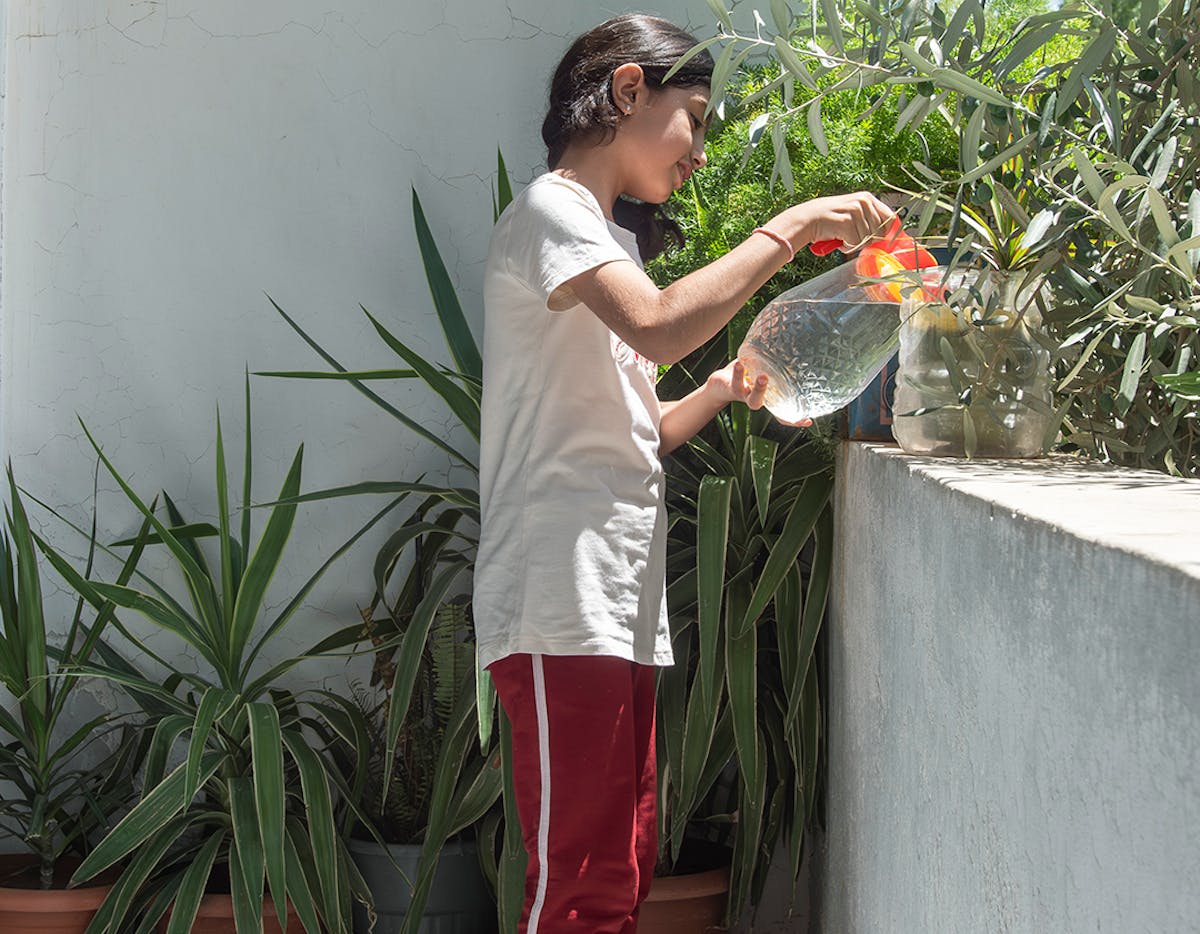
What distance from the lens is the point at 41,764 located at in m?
2.18

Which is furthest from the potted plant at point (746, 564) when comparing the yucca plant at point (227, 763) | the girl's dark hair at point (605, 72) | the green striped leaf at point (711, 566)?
the yucca plant at point (227, 763)

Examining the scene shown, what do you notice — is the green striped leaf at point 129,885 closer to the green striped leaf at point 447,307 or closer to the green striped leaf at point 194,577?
the green striped leaf at point 194,577

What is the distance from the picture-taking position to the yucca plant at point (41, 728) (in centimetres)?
217

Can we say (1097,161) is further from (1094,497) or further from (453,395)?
(453,395)

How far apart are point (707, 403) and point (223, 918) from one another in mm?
1249

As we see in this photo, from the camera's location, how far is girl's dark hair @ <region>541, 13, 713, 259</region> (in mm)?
1548

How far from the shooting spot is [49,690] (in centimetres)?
228

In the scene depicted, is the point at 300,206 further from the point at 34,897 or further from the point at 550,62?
the point at 34,897

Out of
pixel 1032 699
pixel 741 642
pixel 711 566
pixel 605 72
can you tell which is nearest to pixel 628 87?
pixel 605 72

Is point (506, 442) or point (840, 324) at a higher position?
Result: point (840, 324)

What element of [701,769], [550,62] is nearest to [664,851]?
[701,769]

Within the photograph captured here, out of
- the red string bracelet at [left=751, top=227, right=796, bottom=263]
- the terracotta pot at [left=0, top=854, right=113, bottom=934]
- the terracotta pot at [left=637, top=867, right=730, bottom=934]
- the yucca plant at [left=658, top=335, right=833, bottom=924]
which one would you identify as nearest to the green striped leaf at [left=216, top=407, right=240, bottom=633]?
the terracotta pot at [left=0, top=854, right=113, bottom=934]

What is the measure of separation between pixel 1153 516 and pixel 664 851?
1.57 metres

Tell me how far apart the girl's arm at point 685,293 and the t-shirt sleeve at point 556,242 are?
0.7 inches
